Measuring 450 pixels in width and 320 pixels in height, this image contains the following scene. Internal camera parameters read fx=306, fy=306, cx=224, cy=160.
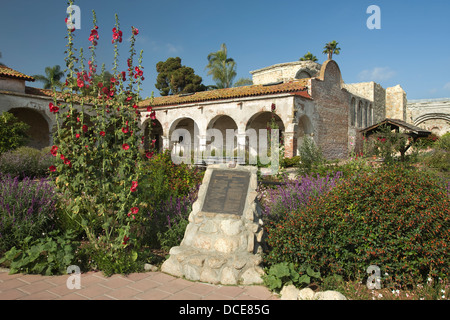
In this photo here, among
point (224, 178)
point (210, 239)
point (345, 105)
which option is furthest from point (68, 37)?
point (345, 105)

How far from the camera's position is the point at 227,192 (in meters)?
4.45

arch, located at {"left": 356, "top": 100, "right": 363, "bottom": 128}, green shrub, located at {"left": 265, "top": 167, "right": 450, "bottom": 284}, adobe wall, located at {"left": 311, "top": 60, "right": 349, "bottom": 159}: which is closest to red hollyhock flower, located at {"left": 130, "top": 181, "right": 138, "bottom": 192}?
green shrub, located at {"left": 265, "top": 167, "right": 450, "bottom": 284}

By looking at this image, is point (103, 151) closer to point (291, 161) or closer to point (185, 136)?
point (291, 161)

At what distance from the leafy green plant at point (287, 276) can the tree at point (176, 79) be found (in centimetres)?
3036

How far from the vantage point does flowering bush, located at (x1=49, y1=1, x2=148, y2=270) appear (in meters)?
3.91

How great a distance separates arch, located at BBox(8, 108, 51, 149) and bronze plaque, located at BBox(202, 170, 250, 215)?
57.3 ft

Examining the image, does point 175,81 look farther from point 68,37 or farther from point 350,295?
point 350,295

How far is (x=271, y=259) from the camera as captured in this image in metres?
3.74

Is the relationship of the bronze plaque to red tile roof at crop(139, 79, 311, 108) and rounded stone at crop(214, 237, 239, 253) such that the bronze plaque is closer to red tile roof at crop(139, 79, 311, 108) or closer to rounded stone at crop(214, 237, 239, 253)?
rounded stone at crop(214, 237, 239, 253)

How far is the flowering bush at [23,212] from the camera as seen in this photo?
13.9 ft

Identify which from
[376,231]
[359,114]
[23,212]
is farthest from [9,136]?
[359,114]

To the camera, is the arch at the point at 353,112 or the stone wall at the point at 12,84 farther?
the arch at the point at 353,112

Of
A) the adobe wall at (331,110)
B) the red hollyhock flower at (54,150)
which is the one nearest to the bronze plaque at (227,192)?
the red hollyhock flower at (54,150)

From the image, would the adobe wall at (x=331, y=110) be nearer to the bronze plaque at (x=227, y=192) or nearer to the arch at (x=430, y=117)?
the bronze plaque at (x=227, y=192)
